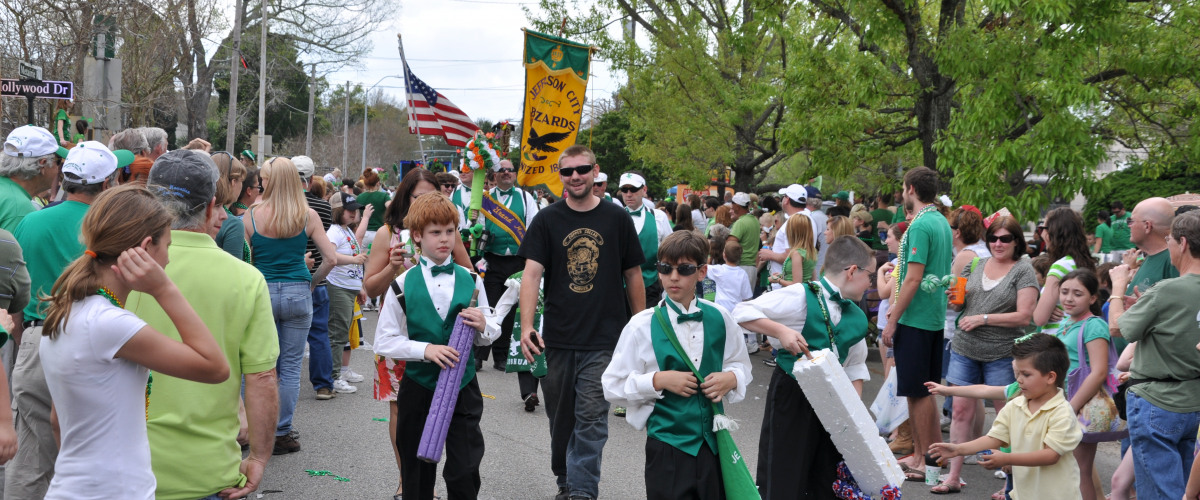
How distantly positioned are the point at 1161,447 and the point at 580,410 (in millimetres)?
2959

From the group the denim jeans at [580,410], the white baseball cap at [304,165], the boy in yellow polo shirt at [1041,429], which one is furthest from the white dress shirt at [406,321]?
the white baseball cap at [304,165]

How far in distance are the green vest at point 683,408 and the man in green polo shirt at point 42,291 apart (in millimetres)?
2624

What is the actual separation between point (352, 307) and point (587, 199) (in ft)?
13.3

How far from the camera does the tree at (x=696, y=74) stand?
21.5 metres

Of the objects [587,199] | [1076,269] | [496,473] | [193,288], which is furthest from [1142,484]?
[193,288]

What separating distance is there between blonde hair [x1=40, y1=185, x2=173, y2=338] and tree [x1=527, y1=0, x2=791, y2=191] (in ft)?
60.3

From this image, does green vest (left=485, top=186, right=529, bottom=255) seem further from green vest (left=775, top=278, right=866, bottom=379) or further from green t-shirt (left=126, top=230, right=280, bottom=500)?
green t-shirt (left=126, top=230, right=280, bottom=500)

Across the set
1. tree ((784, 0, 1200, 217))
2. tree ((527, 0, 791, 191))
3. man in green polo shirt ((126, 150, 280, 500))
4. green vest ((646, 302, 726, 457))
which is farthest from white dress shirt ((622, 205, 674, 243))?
tree ((527, 0, 791, 191))

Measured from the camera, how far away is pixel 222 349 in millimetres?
3164

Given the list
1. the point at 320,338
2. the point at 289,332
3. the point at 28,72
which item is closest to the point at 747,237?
the point at 320,338

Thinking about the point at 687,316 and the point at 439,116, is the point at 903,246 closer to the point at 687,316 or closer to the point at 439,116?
the point at 687,316

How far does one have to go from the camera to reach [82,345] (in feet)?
8.65

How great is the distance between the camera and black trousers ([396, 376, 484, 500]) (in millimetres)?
4781

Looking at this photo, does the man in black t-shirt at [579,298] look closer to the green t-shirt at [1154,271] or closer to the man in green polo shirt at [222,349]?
the man in green polo shirt at [222,349]
